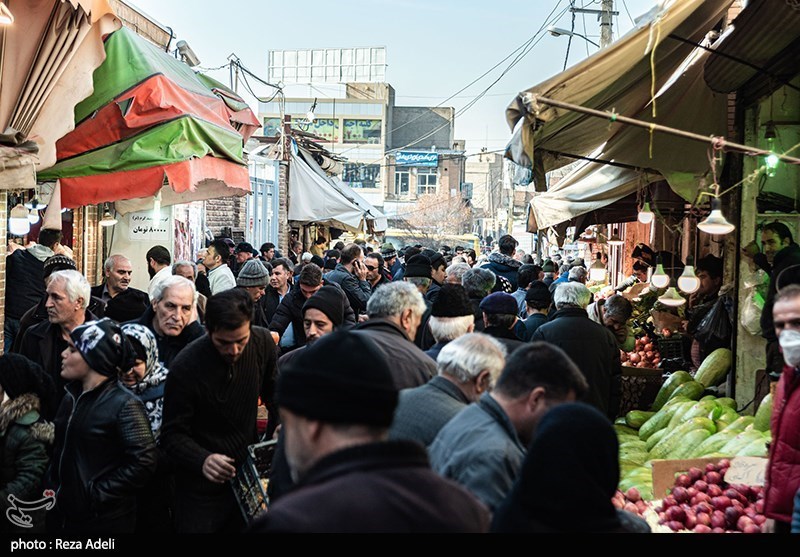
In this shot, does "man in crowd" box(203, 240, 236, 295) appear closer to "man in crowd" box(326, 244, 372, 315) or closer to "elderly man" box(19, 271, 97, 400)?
"man in crowd" box(326, 244, 372, 315)

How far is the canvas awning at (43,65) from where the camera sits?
23.0 ft

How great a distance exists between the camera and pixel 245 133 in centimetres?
1285

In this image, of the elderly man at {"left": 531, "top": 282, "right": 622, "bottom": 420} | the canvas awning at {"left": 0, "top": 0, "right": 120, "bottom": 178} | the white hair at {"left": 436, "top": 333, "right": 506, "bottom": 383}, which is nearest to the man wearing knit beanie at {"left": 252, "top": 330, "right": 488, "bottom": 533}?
the white hair at {"left": 436, "top": 333, "right": 506, "bottom": 383}

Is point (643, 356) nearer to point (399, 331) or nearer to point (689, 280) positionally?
point (689, 280)

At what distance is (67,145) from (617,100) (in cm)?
530

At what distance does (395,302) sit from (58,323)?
2.39 m

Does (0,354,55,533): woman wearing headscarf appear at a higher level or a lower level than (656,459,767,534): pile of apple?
higher

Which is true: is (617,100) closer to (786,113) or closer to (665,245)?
(786,113)

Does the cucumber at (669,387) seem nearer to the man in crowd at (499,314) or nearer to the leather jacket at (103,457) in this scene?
the man in crowd at (499,314)

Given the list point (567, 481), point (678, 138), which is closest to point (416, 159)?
point (678, 138)

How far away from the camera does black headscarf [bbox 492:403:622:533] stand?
246cm

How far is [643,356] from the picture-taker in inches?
413

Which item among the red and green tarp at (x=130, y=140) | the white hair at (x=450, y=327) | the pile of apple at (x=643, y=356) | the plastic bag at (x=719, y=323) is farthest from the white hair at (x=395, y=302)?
the pile of apple at (x=643, y=356)

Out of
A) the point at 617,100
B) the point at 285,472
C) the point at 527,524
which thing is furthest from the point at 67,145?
the point at 527,524
